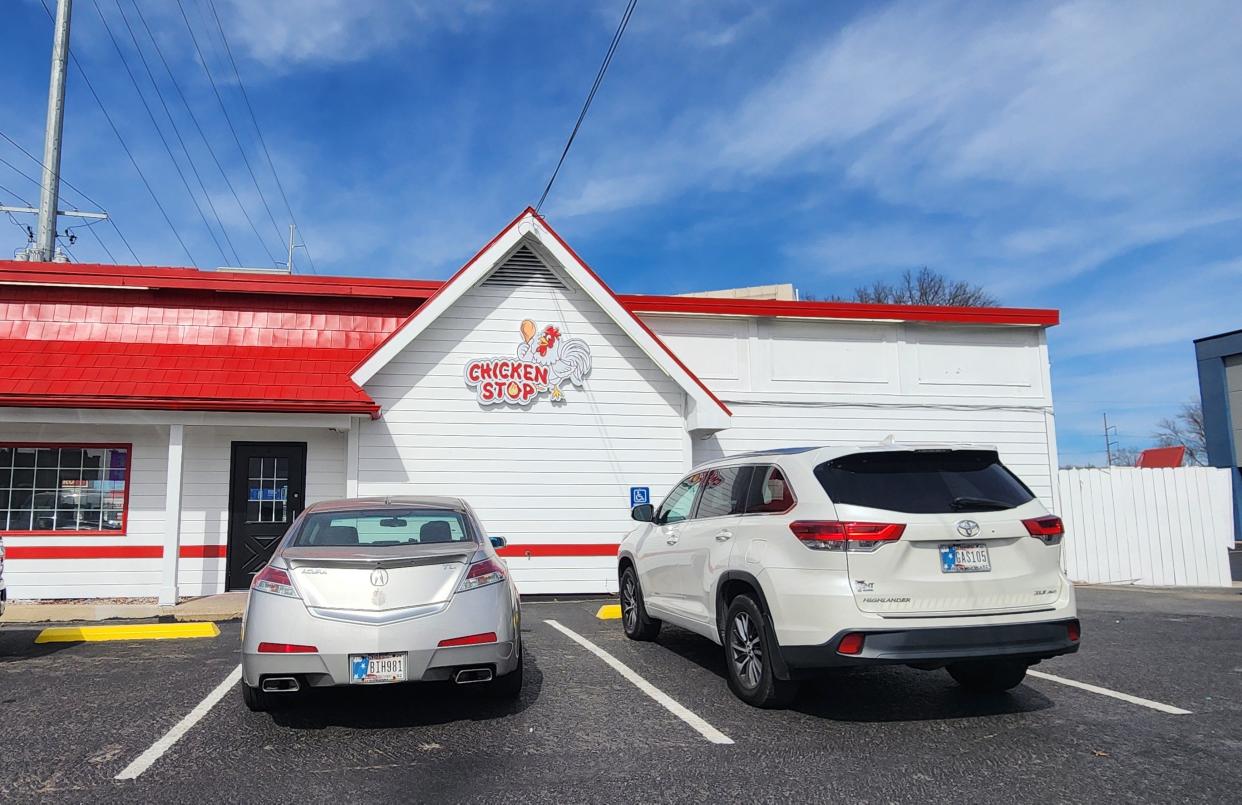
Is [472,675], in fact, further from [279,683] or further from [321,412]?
[321,412]

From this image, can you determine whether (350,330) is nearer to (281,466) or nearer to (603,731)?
(281,466)

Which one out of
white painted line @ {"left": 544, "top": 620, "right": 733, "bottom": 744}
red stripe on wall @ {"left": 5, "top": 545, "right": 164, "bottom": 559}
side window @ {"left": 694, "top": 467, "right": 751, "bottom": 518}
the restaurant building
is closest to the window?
the restaurant building

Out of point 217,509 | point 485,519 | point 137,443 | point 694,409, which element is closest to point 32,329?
point 137,443

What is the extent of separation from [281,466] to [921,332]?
11.5 m

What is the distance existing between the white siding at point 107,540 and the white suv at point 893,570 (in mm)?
9862

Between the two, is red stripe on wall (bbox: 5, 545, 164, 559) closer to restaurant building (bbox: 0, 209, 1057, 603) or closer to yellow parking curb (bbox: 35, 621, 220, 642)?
restaurant building (bbox: 0, 209, 1057, 603)

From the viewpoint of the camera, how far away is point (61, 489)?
11.9m

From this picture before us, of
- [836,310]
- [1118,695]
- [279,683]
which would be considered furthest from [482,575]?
[836,310]

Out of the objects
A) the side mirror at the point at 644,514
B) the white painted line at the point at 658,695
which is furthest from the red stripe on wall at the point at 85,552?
the side mirror at the point at 644,514

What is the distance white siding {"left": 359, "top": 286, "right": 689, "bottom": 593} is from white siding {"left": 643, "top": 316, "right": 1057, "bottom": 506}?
171 centimetres

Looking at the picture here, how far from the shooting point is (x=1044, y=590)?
5094 millimetres

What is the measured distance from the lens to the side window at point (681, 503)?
290 inches

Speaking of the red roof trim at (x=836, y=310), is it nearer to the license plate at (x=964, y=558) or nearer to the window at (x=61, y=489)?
the window at (x=61, y=489)

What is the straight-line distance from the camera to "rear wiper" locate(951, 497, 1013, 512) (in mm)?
5090
